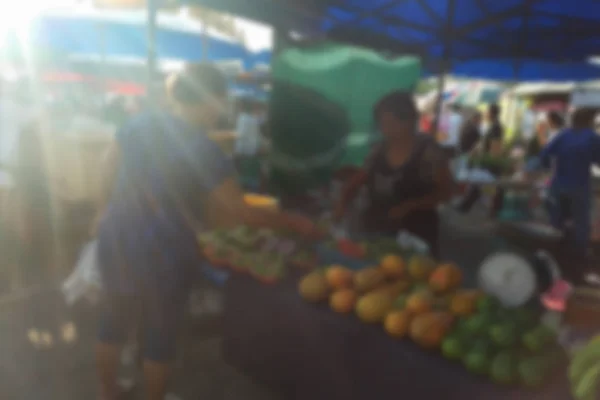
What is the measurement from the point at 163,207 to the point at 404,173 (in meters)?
1.40

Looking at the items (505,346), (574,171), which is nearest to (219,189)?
(505,346)

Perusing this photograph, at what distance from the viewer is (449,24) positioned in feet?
16.8

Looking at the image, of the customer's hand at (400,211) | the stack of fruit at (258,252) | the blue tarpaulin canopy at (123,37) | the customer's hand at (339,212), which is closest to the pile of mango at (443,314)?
the stack of fruit at (258,252)

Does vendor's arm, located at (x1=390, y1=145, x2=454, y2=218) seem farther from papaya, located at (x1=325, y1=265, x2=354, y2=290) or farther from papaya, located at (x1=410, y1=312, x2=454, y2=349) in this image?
papaya, located at (x1=410, y1=312, x2=454, y2=349)

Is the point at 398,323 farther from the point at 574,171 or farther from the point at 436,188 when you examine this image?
the point at 574,171

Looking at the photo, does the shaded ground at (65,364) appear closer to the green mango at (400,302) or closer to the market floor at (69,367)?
the market floor at (69,367)

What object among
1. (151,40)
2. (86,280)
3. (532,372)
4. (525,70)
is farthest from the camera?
(525,70)

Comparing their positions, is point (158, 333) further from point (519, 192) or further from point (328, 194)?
point (519, 192)

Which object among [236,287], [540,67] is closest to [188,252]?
[236,287]

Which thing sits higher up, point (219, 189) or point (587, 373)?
point (219, 189)

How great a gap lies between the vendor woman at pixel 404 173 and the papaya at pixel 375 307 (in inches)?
Result: 36.2

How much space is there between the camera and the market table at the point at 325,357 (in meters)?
1.76

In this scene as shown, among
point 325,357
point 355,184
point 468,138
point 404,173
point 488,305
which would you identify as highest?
point 468,138

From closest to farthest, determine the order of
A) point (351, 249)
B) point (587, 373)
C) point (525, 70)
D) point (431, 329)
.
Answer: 1. point (587, 373)
2. point (431, 329)
3. point (351, 249)
4. point (525, 70)
